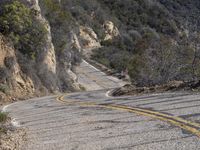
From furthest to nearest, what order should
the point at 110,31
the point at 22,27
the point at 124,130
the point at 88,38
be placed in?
the point at 110,31, the point at 88,38, the point at 22,27, the point at 124,130

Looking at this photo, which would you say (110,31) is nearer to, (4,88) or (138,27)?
(138,27)

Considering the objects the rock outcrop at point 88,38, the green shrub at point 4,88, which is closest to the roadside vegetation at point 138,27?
the rock outcrop at point 88,38

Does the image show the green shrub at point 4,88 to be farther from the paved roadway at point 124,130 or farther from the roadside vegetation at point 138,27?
the roadside vegetation at point 138,27

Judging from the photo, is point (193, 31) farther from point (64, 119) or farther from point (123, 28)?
point (123, 28)

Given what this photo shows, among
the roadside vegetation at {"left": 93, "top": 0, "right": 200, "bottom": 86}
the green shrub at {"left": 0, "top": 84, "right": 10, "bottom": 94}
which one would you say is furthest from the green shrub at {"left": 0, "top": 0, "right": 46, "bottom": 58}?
the roadside vegetation at {"left": 93, "top": 0, "right": 200, "bottom": 86}

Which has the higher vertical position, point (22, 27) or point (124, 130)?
point (22, 27)

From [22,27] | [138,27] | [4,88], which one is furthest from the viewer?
[138,27]

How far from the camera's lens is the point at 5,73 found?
3303 centimetres

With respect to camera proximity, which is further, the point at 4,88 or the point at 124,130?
the point at 4,88

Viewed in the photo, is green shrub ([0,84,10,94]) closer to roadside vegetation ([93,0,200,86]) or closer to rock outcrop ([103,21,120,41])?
roadside vegetation ([93,0,200,86])

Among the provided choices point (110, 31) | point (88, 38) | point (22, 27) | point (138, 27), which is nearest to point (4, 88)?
point (22, 27)

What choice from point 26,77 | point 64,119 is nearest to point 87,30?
point 26,77

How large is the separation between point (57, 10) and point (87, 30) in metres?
23.5

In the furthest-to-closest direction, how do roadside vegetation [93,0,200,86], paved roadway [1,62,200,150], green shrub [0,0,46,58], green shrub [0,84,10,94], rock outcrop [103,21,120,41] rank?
rock outcrop [103,21,120,41] → roadside vegetation [93,0,200,86] → green shrub [0,0,46,58] → green shrub [0,84,10,94] → paved roadway [1,62,200,150]
